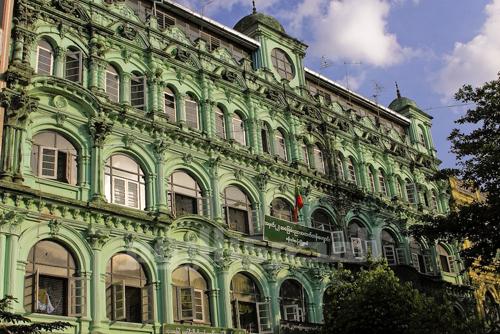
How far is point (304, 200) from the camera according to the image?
2769 centimetres

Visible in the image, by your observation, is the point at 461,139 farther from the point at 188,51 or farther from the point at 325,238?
the point at 188,51

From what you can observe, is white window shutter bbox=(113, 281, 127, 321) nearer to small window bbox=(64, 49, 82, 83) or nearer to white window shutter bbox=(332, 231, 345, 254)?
small window bbox=(64, 49, 82, 83)

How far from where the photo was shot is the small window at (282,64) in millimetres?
30812

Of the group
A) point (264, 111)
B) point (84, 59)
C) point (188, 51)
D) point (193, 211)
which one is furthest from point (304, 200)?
point (84, 59)

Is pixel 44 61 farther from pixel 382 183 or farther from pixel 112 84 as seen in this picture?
pixel 382 183

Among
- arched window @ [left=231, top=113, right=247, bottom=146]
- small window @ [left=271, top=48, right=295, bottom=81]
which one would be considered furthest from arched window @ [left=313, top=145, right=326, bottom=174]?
arched window @ [left=231, top=113, right=247, bottom=146]

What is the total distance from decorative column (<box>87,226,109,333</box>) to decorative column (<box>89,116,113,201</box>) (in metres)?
1.29

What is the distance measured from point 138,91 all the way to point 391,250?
15.2 metres

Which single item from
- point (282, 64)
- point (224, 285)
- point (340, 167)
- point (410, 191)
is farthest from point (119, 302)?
point (410, 191)

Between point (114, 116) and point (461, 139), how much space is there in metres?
12.1

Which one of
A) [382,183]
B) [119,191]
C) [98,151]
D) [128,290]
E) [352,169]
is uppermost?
[352,169]

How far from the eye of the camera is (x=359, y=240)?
28500 mm

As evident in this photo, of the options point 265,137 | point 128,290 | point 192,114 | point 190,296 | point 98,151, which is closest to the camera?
point 128,290

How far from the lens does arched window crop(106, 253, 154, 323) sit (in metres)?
19.3
